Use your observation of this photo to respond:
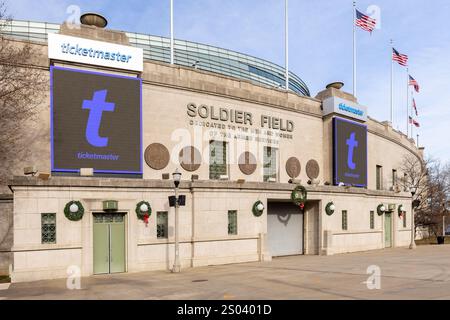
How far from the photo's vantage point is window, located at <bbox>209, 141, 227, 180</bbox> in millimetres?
28000

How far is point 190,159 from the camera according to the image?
26.9 metres

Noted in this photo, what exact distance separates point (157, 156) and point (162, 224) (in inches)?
214

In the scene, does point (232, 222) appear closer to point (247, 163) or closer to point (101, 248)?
point (247, 163)

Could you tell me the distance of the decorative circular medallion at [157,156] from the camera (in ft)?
83.1

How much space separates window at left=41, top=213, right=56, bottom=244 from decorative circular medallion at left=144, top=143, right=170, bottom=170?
7567mm

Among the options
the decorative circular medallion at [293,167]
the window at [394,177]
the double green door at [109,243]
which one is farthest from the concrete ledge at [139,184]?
the window at [394,177]

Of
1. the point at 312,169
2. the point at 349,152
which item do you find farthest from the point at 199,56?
the point at 312,169

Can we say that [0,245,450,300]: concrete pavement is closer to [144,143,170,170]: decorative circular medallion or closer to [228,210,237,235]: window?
[228,210,237,235]: window

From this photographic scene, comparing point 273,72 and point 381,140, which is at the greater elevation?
point 273,72

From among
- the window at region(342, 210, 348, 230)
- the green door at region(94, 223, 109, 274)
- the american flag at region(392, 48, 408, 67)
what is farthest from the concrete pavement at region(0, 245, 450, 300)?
the american flag at region(392, 48, 408, 67)
